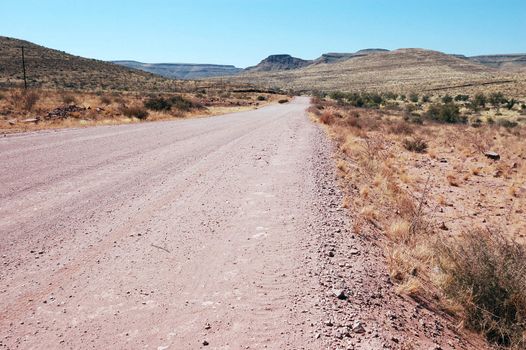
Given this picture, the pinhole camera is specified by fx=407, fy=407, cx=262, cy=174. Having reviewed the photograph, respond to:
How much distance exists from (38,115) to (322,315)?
22.3 m

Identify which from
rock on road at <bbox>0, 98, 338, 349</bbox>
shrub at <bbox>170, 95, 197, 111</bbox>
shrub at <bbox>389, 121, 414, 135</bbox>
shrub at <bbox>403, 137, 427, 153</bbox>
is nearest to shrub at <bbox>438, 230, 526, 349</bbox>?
rock on road at <bbox>0, 98, 338, 349</bbox>

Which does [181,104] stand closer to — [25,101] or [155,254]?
[25,101]

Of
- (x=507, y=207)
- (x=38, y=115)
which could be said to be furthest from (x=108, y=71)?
(x=507, y=207)

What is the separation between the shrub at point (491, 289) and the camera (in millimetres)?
4480

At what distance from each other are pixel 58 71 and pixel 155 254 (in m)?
83.3

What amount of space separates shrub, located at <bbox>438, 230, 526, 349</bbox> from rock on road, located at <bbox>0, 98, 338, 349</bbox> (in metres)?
1.84

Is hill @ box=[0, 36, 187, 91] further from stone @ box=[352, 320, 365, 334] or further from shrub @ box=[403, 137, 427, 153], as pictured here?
stone @ box=[352, 320, 365, 334]

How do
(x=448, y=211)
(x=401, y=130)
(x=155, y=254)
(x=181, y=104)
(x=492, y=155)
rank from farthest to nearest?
(x=181, y=104), (x=401, y=130), (x=492, y=155), (x=448, y=211), (x=155, y=254)

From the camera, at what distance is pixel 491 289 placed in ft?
16.1

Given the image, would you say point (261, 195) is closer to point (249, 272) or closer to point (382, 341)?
point (249, 272)

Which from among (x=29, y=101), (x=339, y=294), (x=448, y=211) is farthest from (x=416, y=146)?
(x=29, y=101)

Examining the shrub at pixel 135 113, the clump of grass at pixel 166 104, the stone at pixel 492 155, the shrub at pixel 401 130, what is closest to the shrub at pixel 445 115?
the shrub at pixel 401 130

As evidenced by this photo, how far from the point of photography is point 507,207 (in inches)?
464

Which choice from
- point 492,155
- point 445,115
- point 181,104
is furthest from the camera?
point 445,115
